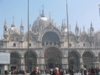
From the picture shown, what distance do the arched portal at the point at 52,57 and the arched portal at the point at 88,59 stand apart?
8.28 metres

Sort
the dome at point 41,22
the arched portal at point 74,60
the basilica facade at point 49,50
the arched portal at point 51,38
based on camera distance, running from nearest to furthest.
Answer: the basilica facade at point 49,50 < the arched portal at point 74,60 < the arched portal at point 51,38 < the dome at point 41,22

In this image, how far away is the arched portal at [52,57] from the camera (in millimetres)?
58344

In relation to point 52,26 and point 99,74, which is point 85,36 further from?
point 99,74

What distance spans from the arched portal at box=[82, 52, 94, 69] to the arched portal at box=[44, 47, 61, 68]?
828 centimetres

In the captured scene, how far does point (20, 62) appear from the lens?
55656mm

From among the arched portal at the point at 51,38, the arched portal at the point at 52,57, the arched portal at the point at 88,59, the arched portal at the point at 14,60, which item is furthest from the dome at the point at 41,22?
the arched portal at the point at 88,59

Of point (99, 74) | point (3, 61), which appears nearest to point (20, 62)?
point (3, 61)

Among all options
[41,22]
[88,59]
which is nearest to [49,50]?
[88,59]

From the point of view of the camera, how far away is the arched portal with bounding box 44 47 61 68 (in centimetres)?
5834

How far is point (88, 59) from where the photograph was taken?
196ft

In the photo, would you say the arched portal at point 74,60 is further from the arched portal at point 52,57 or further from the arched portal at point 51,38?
the arched portal at point 51,38

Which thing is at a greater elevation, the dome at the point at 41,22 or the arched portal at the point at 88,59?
the dome at the point at 41,22

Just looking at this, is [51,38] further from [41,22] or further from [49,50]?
[41,22]

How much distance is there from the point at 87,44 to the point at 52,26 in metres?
12.5
